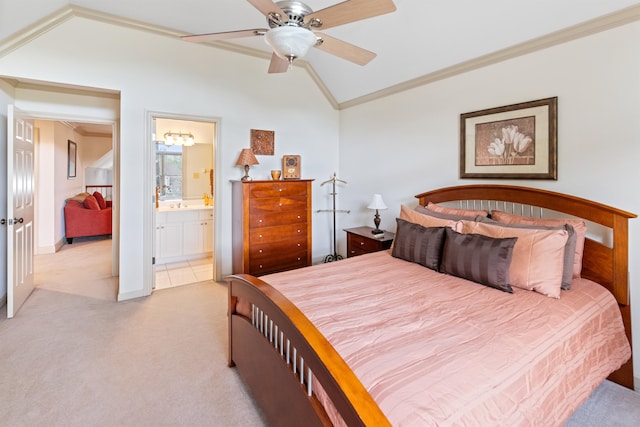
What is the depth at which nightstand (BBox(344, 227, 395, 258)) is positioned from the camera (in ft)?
11.8

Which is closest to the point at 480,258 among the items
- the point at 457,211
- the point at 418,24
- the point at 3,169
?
the point at 457,211

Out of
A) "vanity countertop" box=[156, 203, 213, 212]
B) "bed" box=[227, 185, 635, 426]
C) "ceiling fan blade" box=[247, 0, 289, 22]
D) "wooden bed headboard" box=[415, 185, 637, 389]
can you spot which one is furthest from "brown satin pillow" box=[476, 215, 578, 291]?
"vanity countertop" box=[156, 203, 213, 212]

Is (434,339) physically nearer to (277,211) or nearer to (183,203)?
(277,211)

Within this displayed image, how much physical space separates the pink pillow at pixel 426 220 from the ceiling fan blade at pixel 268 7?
193 centimetres

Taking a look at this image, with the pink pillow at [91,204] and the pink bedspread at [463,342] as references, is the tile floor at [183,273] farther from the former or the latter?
the pink pillow at [91,204]

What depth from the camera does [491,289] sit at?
2062 mm

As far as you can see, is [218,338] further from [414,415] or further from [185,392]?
[414,415]

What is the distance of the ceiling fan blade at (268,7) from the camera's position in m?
1.59

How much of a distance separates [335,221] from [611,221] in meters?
3.27

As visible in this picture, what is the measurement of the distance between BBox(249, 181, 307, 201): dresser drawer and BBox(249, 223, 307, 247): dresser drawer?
0.41m

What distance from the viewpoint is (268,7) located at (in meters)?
1.64

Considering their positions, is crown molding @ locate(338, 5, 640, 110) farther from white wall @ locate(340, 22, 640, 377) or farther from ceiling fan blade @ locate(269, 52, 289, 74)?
ceiling fan blade @ locate(269, 52, 289, 74)

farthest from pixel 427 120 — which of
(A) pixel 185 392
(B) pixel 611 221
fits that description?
(A) pixel 185 392

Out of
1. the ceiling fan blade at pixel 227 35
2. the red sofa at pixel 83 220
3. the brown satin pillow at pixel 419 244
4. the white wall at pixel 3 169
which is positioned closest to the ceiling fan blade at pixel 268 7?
the ceiling fan blade at pixel 227 35
